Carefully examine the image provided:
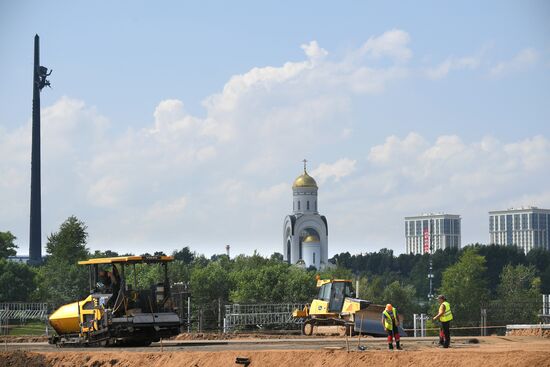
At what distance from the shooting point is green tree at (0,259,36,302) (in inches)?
4023

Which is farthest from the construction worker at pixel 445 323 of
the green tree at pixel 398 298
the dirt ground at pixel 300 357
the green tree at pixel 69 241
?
the green tree at pixel 398 298

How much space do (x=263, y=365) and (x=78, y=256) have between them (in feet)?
217

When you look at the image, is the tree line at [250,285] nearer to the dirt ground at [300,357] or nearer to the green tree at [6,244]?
the green tree at [6,244]

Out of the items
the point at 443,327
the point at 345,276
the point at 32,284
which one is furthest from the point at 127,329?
the point at 345,276

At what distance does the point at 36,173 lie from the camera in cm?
16138

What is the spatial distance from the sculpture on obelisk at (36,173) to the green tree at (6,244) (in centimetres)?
2411

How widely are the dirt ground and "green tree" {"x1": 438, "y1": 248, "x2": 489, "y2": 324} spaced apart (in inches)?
2670

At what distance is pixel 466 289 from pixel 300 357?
74866 mm

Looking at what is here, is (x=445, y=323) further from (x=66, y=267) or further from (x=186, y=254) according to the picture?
(x=186, y=254)

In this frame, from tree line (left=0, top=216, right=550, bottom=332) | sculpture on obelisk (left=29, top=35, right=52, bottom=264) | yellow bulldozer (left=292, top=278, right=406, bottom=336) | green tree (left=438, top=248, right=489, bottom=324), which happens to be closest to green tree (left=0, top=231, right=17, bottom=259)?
tree line (left=0, top=216, right=550, bottom=332)

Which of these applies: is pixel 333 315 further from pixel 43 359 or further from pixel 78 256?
pixel 78 256

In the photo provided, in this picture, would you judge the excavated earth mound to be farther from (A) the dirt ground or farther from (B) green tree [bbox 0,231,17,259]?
(B) green tree [bbox 0,231,17,259]

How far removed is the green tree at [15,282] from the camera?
335ft

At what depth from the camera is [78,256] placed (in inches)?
3671
